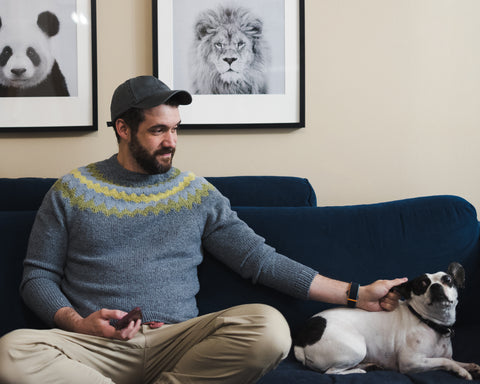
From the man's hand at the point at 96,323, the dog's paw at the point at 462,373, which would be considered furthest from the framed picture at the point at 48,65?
the dog's paw at the point at 462,373

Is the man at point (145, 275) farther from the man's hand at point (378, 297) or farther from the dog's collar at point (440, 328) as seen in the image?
the dog's collar at point (440, 328)

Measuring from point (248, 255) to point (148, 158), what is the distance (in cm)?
49

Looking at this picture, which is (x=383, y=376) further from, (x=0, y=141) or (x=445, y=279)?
(x=0, y=141)

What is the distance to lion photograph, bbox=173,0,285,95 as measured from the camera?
2.18 m

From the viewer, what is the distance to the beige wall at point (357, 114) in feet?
7.27

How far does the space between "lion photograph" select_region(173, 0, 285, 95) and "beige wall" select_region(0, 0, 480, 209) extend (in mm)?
147

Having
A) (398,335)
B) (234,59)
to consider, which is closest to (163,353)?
(398,335)

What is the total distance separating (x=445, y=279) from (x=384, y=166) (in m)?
0.88

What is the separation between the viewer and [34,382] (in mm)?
1255

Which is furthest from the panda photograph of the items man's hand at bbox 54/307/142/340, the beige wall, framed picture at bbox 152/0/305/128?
man's hand at bbox 54/307/142/340

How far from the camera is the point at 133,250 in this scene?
1621 mm

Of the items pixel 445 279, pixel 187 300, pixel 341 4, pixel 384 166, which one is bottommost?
pixel 187 300

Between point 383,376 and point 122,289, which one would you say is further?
point 122,289

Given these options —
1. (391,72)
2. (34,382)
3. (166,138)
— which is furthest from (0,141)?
(391,72)
